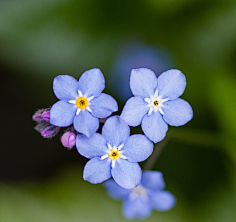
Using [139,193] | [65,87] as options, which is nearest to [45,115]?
[65,87]

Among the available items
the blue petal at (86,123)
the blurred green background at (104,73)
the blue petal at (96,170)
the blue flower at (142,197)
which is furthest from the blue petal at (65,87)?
the blurred green background at (104,73)

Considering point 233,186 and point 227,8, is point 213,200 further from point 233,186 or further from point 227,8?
point 227,8

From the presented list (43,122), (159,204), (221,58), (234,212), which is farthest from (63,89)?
(234,212)

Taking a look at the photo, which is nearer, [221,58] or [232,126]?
[232,126]

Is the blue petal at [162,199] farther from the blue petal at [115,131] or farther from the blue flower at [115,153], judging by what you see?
the blue petal at [115,131]

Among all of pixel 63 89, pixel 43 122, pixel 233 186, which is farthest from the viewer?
pixel 233 186

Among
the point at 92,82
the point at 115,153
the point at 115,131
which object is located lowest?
the point at 115,153

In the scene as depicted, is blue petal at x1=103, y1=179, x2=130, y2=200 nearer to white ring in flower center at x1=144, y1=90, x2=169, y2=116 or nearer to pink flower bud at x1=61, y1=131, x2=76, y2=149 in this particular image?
pink flower bud at x1=61, y1=131, x2=76, y2=149

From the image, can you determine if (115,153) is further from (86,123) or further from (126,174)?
(86,123)
